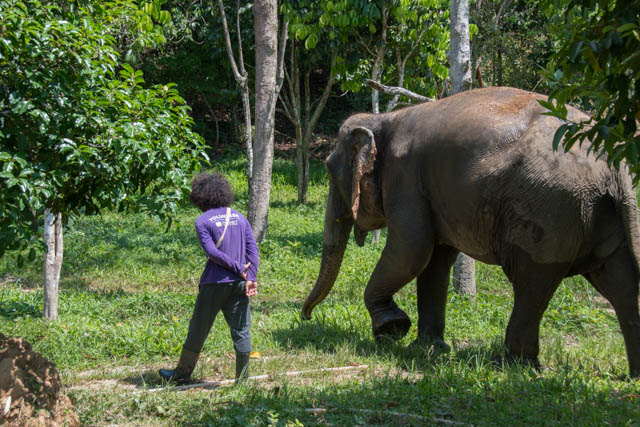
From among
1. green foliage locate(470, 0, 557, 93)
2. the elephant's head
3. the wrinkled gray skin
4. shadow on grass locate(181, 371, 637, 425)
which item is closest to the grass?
shadow on grass locate(181, 371, 637, 425)

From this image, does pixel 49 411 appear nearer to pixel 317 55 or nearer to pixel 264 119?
pixel 264 119

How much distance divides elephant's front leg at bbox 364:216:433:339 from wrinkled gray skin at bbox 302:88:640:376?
0.03 feet

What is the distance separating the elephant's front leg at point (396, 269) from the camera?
657cm

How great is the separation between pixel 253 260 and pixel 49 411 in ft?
6.71

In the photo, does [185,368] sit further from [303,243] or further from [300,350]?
[303,243]

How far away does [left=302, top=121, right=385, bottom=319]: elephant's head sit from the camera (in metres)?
7.07

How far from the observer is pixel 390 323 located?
702 centimetres

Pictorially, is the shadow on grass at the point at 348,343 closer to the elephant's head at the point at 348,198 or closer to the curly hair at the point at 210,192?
the elephant's head at the point at 348,198

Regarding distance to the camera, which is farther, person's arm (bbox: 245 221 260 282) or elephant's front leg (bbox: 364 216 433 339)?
elephant's front leg (bbox: 364 216 433 339)

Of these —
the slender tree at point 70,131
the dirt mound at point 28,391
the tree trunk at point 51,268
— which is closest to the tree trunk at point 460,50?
the slender tree at point 70,131

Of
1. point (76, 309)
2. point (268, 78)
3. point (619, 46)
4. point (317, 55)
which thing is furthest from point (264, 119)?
point (619, 46)

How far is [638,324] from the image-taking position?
5.86 metres

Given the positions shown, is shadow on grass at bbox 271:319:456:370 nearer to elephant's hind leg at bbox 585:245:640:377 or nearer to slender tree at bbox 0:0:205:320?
elephant's hind leg at bbox 585:245:640:377

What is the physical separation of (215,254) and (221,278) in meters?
0.21
